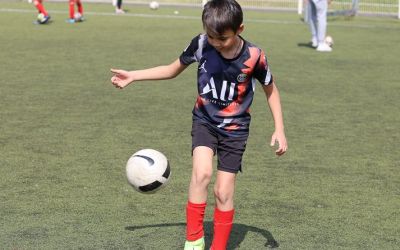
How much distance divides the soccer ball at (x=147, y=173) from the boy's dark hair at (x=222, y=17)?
112 cm

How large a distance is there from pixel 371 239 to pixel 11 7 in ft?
83.4

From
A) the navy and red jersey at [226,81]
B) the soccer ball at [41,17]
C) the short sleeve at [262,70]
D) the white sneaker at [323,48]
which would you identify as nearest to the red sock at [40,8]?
the soccer ball at [41,17]

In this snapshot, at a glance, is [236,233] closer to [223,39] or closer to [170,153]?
[223,39]

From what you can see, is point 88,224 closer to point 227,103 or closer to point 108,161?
point 227,103

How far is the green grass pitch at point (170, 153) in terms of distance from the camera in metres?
5.93

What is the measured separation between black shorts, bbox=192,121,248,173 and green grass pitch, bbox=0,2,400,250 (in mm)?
664

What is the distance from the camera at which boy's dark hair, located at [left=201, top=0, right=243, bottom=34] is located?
4.85 meters

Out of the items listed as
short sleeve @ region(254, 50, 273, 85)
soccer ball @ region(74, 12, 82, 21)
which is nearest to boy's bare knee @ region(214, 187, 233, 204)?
short sleeve @ region(254, 50, 273, 85)

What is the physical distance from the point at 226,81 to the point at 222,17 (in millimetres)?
510

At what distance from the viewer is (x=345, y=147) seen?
29.3ft

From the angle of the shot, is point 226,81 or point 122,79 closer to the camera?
point 226,81

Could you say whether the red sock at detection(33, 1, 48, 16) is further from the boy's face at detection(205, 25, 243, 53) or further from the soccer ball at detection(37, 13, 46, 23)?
the boy's face at detection(205, 25, 243, 53)

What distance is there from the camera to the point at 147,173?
5.45 meters

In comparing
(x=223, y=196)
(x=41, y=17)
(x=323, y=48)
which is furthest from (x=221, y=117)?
(x=41, y=17)
